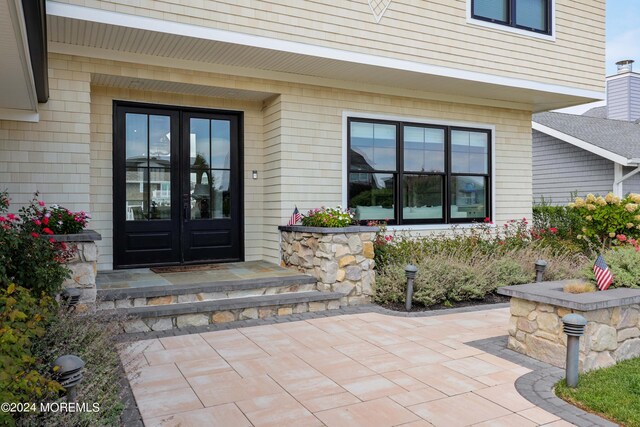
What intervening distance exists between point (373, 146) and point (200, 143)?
2.87m

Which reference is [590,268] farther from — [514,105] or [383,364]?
[514,105]

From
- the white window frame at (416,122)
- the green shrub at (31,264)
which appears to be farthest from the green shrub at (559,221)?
the green shrub at (31,264)

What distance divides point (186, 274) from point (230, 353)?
96.5 inches

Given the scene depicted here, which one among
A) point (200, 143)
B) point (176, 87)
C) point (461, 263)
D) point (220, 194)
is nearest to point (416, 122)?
point (461, 263)

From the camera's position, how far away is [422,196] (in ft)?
29.3

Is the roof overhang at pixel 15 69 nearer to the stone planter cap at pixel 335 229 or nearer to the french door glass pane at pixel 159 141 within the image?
the french door glass pane at pixel 159 141

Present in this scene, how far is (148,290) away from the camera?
5.72 meters

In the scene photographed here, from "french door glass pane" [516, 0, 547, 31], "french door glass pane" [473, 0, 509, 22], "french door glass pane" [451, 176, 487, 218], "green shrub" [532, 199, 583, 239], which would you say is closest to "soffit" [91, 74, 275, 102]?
"french door glass pane" [473, 0, 509, 22]

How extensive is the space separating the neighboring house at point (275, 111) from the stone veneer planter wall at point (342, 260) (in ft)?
3.42

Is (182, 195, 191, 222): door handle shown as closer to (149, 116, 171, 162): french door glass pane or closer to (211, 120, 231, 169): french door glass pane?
(149, 116, 171, 162): french door glass pane

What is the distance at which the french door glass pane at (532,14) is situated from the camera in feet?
28.7

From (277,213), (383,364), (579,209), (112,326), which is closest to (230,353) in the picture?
(112,326)

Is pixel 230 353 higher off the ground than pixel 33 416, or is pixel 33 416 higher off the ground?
pixel 33 416

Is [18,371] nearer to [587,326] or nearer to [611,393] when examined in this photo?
[611,393]
